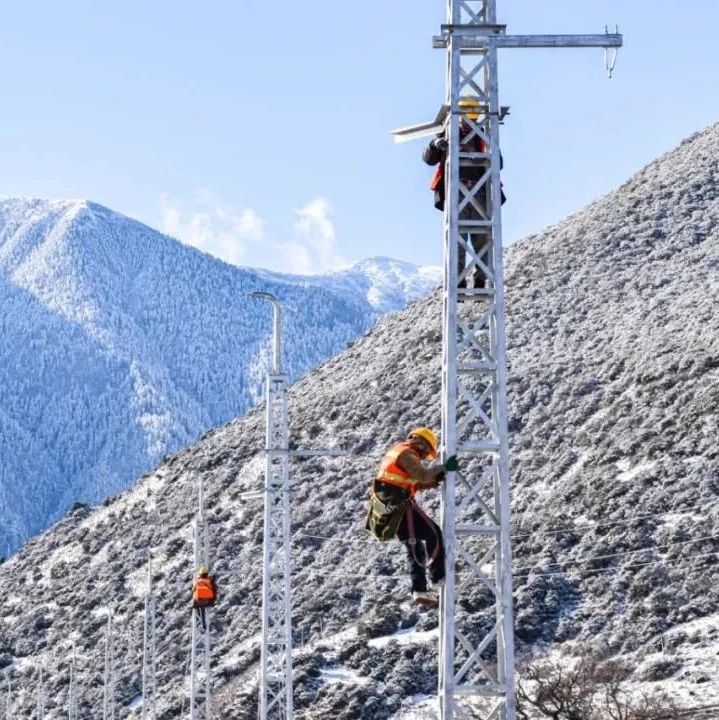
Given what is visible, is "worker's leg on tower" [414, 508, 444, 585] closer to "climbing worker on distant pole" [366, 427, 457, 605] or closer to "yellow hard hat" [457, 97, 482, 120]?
"climbing worker on distant pole" [366, 427, 457, 605]

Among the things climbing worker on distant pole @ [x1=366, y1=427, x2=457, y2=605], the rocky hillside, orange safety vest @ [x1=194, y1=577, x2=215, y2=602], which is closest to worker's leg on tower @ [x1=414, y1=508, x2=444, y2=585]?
climbing worker on distant pole @ [x1=366, y1=427, x2=457, y2=605]

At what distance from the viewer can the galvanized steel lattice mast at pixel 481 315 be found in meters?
12.6

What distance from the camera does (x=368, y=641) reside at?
50094 millimetres

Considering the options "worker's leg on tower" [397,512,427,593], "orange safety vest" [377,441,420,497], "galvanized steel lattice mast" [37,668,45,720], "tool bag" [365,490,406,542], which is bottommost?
"galvanized steel lattice mast" [37,668,45,720]

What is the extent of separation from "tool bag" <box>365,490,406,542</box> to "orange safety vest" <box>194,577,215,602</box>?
17.8 meters

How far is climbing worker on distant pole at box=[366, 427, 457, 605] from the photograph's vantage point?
12742 mm

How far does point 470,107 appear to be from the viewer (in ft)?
44.2

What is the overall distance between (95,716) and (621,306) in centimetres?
2781

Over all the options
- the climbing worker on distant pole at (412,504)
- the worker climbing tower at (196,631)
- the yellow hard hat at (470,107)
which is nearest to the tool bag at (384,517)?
the climbing worker on distant pole at (412,504)

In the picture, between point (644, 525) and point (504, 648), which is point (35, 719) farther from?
point (504, 648)

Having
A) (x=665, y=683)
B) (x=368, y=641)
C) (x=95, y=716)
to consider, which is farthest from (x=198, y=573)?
(x=95, y=716)

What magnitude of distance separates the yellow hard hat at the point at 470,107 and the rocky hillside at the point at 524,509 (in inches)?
→ 967

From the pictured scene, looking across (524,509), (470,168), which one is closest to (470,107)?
(470,168)

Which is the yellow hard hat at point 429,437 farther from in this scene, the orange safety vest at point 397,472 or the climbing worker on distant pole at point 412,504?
the orange safety vest at point 397,472
